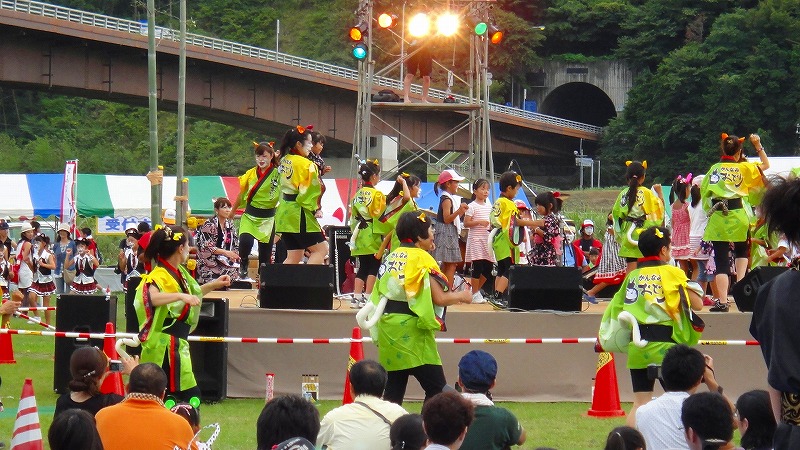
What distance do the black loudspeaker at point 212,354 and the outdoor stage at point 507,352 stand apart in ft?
1.13

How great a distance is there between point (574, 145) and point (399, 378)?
187 ft

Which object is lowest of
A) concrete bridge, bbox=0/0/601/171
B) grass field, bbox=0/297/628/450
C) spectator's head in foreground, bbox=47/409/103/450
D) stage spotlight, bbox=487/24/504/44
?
grass field, bbox=0/297/628/450

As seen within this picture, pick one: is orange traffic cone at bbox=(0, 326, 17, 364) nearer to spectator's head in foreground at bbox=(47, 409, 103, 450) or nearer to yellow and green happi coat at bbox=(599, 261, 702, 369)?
yellow and green happi coat at bbox=(599, 261, 702, 369)

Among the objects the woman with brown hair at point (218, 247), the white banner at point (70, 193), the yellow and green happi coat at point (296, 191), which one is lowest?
the woman with brown hair at point (218, 247)

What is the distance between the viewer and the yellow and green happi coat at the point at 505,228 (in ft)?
45.4

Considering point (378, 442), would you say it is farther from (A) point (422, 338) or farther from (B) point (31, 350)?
(B) point (31, 350)

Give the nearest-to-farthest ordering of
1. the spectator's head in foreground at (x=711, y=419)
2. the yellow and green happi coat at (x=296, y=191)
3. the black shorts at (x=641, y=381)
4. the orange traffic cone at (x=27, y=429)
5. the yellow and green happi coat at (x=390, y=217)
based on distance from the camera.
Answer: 1. the spectator's head in foreground at (x=711, y=419)
2. the orange traffic cone at (x=27, y=429)
3. the black shorts at (x=641, y=381)
4. the yellow and green happi coat at (x=296, y=191)
5. the yellow and green happi coat at (x=390, y=217)

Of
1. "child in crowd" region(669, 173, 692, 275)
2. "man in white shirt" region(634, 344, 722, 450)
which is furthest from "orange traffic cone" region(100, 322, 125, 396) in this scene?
"child in crowd" region(669, 173, 692, 275)

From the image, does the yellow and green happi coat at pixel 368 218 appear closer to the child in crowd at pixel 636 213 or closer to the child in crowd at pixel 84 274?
the child in crowd at pixel 636 213

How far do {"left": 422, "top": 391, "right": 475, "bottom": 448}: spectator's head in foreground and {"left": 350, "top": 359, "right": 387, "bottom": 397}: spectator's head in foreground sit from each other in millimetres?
1324

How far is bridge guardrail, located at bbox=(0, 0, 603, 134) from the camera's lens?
40550 mm

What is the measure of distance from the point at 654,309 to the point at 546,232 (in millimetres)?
4932

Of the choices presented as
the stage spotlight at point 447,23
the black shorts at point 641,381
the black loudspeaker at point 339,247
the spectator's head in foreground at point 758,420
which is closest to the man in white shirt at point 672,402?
the spectator's head in foreground at point 758,420

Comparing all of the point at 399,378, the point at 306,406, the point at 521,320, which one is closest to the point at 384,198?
the point at 521,320
